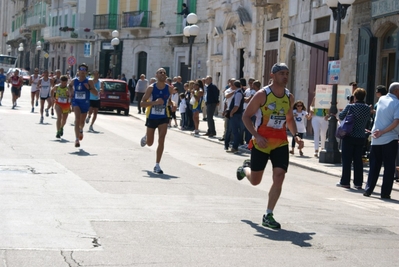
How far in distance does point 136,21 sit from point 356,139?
39970mm

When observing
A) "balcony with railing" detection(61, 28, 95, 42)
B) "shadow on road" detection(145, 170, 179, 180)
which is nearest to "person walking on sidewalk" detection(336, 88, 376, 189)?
"shadow on road" detection(145, 170, 179, 180)

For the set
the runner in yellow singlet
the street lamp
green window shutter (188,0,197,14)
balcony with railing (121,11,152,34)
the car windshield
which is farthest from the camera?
balcony with railing (121,11,152,34)

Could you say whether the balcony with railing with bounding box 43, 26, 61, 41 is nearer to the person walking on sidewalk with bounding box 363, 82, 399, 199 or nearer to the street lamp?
the street lamp

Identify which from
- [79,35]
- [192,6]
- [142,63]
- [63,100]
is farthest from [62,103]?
[79,35]

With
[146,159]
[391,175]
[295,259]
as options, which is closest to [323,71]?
[146,159]

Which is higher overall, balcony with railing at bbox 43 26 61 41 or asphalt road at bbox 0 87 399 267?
balcony with railing at bbox 43 26 61 41

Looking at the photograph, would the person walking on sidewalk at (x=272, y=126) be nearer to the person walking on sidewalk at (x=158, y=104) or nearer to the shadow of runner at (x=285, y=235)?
the shadow of runner at (x=285, y=235)

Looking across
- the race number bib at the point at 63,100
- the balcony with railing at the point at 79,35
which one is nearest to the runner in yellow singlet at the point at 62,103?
the race number bib at the point at 63,100

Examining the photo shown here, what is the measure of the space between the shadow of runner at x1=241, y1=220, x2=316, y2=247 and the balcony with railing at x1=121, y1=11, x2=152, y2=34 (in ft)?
145

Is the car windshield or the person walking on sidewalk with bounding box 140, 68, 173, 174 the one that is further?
the car windshield

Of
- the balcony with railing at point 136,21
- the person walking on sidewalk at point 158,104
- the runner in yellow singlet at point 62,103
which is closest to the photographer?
the person walking on sidewalk at point 158,104

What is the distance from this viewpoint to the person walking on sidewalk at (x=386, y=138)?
12.5m

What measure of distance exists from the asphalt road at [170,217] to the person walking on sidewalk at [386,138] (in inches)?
13.5

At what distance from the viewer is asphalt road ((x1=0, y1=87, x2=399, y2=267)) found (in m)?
7.21
